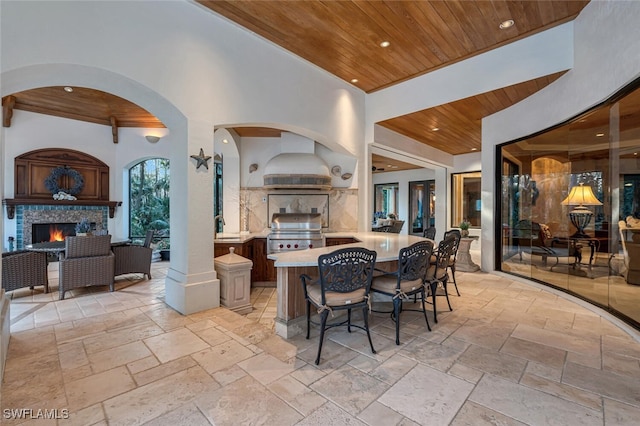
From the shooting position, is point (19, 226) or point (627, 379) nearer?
point (627, 379)

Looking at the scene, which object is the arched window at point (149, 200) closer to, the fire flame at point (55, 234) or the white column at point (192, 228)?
the fire flame at point (55, 234)

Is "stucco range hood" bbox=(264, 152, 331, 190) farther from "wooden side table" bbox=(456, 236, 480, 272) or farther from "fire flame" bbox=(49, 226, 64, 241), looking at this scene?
"fire flame" bbox=(49, 226, 64, 241)

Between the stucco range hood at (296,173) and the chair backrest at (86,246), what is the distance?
2664 millimetres

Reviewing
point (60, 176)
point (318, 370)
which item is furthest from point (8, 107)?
point (318, 370)

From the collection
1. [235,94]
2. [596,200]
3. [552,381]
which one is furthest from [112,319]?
[596,200]

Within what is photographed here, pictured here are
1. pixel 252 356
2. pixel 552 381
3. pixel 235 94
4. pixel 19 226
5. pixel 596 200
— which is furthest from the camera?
pixel 19 226

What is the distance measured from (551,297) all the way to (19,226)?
9797mm

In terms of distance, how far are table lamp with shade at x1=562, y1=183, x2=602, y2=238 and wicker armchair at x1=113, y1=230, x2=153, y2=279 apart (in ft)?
23.2

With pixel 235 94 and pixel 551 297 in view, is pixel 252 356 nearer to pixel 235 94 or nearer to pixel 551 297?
pixel 235 94

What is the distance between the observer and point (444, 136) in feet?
22.7

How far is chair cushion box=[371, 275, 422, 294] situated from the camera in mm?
2822

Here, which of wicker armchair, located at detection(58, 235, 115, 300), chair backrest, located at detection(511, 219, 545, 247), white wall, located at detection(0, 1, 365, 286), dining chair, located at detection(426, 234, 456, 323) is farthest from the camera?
chair backrest, located at detection(511, 219, 545, 247)

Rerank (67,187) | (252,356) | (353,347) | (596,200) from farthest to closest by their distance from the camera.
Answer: (67,187), (596,200), (353,347), (252,356)

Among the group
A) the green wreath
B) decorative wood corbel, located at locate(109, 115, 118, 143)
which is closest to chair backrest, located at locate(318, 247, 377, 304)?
decorative wood corbel, located at locate(109, 115, 118, 143)
